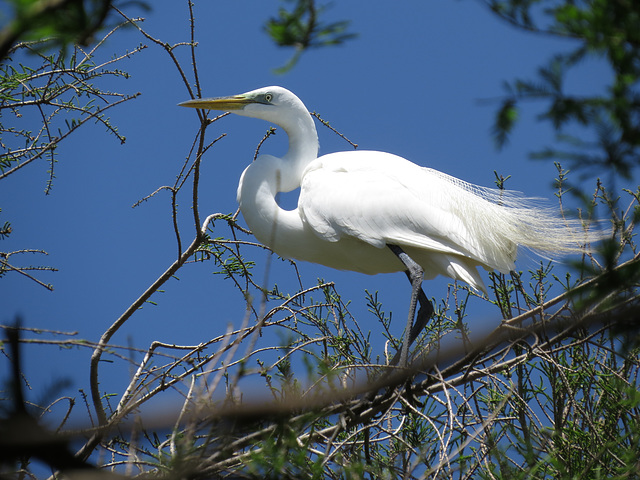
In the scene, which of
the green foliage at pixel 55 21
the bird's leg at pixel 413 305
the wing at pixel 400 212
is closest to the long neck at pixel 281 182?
the wing at pixel 400 212

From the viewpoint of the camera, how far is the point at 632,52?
130 cm

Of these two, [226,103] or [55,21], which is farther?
[226,103]

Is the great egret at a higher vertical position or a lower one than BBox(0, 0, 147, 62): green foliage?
higher

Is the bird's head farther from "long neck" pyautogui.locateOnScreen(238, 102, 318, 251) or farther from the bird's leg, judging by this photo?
the bird's leg

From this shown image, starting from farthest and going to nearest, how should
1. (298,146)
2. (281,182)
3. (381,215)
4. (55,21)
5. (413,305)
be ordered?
(298,146) < (281,182) < (381,215) < (413,305) < (55,21)

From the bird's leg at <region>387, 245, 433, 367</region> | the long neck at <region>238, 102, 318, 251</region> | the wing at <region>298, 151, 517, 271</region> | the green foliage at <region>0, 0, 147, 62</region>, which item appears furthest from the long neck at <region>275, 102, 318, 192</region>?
the green foliage at <region>0, 0, 147, 62</region>

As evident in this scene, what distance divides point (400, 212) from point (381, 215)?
10 cm

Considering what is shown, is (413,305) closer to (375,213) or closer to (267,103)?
(375,213)

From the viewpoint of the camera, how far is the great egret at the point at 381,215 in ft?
12.2

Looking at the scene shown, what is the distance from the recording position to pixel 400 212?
3775 millimetres

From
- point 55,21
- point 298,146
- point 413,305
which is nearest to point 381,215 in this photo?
point 413,305

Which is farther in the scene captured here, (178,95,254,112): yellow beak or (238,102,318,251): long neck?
(178,95,254,112): yellow beak

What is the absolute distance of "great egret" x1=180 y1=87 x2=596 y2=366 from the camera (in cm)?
372

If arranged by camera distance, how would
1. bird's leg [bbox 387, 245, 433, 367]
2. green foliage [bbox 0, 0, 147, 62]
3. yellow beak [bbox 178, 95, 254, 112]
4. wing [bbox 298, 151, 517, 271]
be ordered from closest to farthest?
green foliage [bbox 0, 0, 147, 62]
bird's leg [bbox 387, 245, 433, 367]
wing [bbox 298, 151, 517, 271]
yellow beak [bbox 178, 95, 254, 112]
